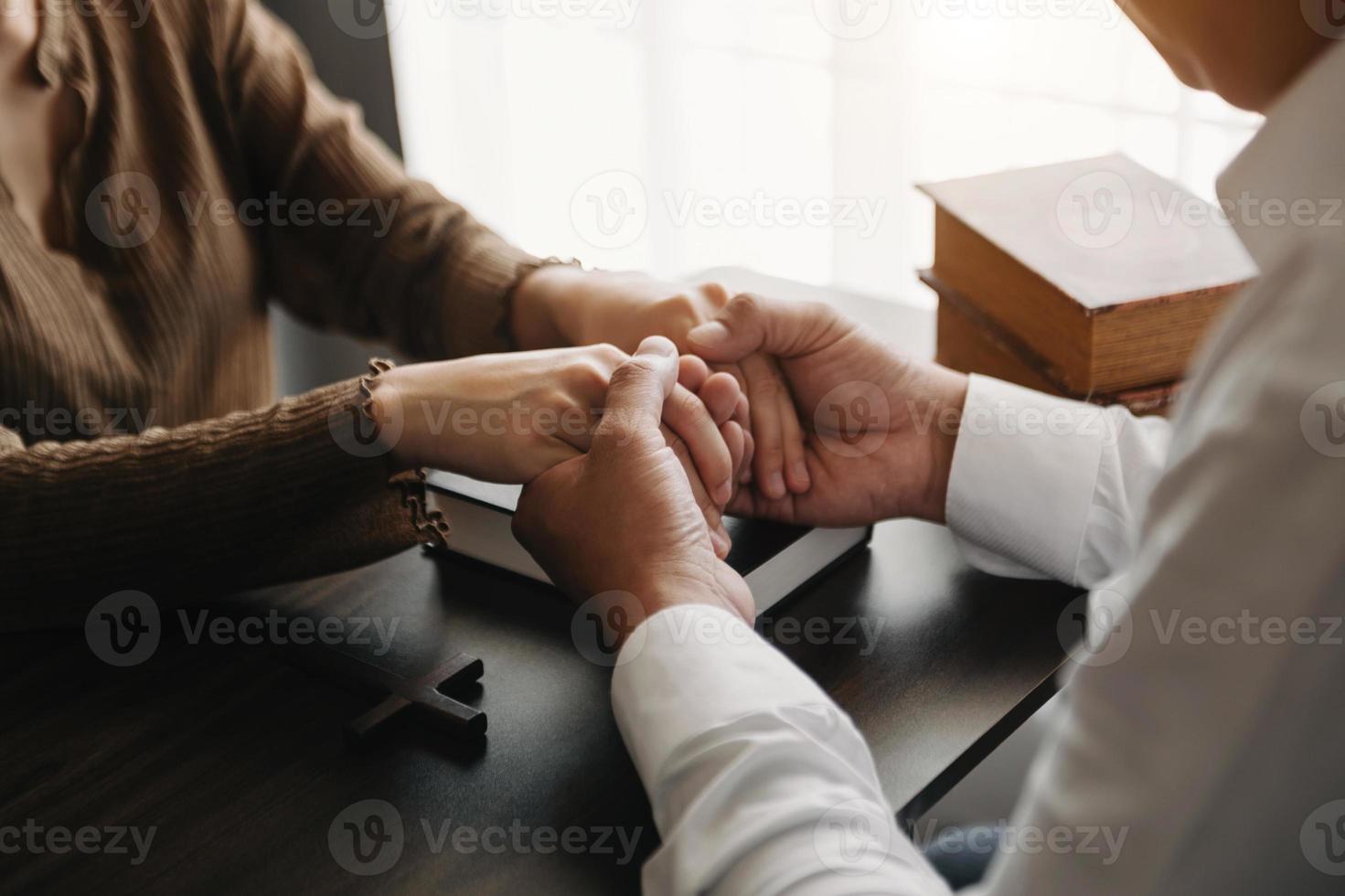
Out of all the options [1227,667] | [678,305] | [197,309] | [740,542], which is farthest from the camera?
[197,309]

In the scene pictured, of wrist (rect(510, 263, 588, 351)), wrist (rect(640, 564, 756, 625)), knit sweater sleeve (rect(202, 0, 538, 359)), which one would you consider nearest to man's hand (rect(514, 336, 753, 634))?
wrist (rect(640, 564, 756, 625))

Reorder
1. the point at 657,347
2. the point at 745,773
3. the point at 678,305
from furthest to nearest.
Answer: the point at 678,305
the point at 657,347
the point at 745,773

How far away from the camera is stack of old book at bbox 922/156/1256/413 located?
1.21 metres

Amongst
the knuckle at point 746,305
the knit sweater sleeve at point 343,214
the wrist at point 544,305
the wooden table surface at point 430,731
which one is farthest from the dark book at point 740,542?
the knit sweater sleeve at point 343,214

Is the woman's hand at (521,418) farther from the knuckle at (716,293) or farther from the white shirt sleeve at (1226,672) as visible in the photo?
the white shirt sleeve at (1226,672)

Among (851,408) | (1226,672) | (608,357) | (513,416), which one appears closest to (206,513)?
(513,416)

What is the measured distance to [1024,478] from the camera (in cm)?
110

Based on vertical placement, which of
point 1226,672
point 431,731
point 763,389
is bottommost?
point 431,731

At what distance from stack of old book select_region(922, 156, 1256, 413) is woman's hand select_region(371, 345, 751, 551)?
0.35 m

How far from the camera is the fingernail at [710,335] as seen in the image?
4.01ft

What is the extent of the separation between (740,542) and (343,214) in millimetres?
869

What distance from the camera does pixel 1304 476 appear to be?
1.63 feet

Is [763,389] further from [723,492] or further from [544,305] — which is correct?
[544,305]

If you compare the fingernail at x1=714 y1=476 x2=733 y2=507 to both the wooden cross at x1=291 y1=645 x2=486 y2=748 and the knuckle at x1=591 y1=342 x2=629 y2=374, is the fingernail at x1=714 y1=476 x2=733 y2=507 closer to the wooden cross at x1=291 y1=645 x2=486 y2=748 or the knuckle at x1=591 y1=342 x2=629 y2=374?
the knuckle at x1=591 y1=342 x2=629 y2=374
